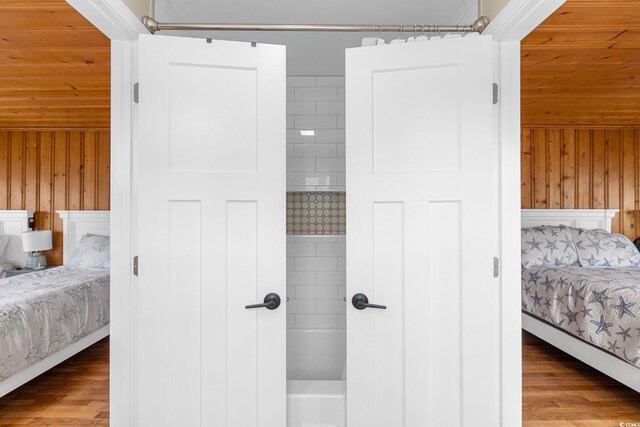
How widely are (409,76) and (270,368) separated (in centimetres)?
152

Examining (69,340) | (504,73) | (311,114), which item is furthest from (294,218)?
(69,340)

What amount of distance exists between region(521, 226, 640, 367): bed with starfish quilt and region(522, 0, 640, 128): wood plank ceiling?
1.33 meters

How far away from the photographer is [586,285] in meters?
2.79

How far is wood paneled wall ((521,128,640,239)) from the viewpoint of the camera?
14.0ft

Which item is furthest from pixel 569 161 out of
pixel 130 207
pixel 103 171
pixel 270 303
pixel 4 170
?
pixel 4 170

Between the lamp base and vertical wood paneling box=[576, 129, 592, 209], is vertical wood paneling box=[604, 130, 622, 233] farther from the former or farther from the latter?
the lamp base

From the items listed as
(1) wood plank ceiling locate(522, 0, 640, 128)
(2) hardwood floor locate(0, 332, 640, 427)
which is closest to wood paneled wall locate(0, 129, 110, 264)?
(2) hardwood floor locate(0, 332, 640, 427)

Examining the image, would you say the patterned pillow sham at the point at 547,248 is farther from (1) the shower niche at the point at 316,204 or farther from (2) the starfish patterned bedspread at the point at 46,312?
(2) the starfish patterned bedspread at the point at 46,312

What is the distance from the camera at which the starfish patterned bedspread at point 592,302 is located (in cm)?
236

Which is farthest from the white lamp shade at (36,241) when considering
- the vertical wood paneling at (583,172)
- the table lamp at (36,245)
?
the vertical wood paneling at (583,172)

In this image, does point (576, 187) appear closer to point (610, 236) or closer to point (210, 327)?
point (610, 236)

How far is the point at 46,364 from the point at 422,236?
9.80ft

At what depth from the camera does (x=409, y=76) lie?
1588 mm

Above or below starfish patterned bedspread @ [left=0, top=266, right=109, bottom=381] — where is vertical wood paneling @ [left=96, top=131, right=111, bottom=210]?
above
